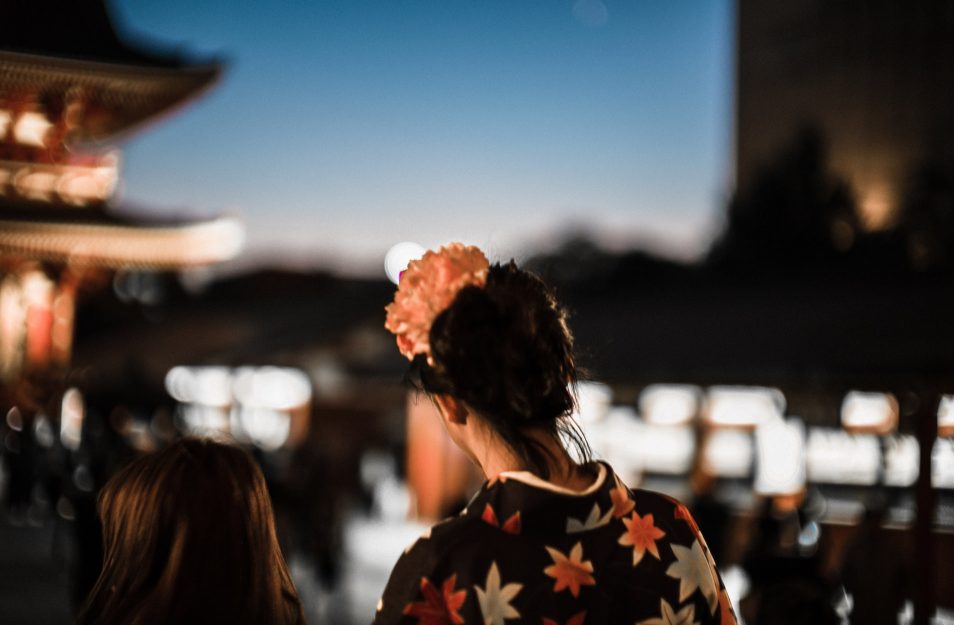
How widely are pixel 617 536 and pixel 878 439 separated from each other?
11.8 metres

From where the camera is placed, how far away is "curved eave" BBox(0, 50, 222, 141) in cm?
1195

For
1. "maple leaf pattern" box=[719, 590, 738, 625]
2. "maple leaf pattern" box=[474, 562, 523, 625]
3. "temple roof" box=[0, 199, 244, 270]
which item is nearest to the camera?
"maple leaf pattern" box=[474, 562, 523, 625]

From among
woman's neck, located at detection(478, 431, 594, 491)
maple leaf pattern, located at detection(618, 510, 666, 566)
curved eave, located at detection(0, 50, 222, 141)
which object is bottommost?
maple leaf pattern, located at detection(618, 510, 666, 566)

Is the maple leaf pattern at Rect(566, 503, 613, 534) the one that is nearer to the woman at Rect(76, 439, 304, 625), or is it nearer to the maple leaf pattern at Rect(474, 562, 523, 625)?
the maple leaf pattern at Rect(474, 562, 523, 625)

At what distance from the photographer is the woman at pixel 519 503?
1.86 m

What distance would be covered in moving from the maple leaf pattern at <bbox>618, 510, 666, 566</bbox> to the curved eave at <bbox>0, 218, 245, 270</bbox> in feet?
38.1

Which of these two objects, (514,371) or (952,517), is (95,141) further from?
(514,371)

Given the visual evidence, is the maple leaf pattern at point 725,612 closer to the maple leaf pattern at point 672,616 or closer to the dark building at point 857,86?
the maple leaf pattern at point 672,616

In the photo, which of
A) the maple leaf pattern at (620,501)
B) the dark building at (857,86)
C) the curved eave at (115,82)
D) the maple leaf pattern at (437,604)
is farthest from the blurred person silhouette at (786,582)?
the dark building at (857,86)

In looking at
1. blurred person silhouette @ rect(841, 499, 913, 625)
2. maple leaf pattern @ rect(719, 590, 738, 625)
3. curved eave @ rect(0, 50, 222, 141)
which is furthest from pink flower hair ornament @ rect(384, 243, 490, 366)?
curved eave @ rect(0, 50, 222, 141)

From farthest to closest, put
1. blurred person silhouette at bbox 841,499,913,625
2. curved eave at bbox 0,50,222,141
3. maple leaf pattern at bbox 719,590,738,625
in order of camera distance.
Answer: curved eave at bbox 0,50,222,141 < blurred person silhouette at bbox 841,499,913,625 < maple leaf pattern at bbox 719,590,738,625

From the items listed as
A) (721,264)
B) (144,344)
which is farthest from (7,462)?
(721,264)

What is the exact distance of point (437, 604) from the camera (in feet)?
6.09

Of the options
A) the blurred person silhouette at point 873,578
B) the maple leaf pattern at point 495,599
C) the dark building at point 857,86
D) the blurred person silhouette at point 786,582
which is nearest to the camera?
the maple leaf pattern at point 495,599
